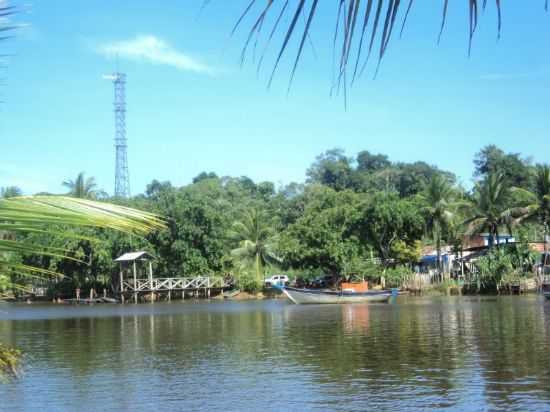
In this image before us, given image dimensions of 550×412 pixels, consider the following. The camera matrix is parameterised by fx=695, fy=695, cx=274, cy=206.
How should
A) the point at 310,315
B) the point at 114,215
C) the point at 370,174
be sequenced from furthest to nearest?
the point at 370,174, the point at 310,315, the point at 114,215

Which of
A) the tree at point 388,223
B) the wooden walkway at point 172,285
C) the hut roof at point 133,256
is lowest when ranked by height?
the wooden walkway at point 172,285

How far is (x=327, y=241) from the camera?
1875 inches

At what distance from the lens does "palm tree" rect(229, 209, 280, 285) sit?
167 feet

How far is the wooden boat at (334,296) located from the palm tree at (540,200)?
9587 millimetres

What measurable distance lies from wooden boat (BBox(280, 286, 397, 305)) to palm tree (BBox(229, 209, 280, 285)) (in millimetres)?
11462

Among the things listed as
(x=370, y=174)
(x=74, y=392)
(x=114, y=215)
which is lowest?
(x=74, y=392)

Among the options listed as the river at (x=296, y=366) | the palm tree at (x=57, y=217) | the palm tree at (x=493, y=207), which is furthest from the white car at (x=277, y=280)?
the palm tree at (x=57, y=217)

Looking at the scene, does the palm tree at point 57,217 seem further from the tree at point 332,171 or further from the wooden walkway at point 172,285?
the tree at point 332,171

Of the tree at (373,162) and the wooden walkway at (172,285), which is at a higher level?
the tree at (373,162)

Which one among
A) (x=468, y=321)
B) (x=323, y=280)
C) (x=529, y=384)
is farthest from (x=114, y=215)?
(x=323, y=280)

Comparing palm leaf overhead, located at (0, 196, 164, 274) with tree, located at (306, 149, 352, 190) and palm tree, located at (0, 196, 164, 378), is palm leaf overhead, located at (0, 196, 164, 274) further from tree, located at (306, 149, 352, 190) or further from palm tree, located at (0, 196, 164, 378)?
tree, located at (306, 149, 352, 190)

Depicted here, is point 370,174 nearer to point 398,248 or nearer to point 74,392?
point 398,248

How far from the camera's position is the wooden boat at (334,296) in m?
38.2

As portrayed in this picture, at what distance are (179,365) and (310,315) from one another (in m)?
14.6
